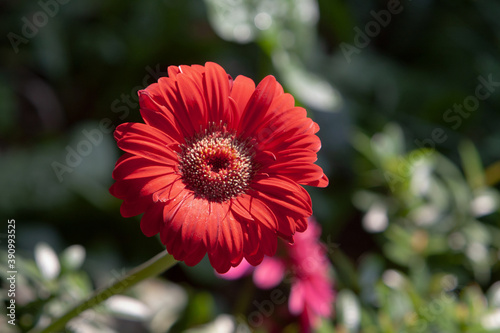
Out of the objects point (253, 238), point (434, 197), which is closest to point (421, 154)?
point (434, 197)

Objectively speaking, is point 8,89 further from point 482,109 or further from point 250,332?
point 482,109

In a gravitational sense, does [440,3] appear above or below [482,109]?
above

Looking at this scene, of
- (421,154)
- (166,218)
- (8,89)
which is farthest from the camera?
(8,89)
